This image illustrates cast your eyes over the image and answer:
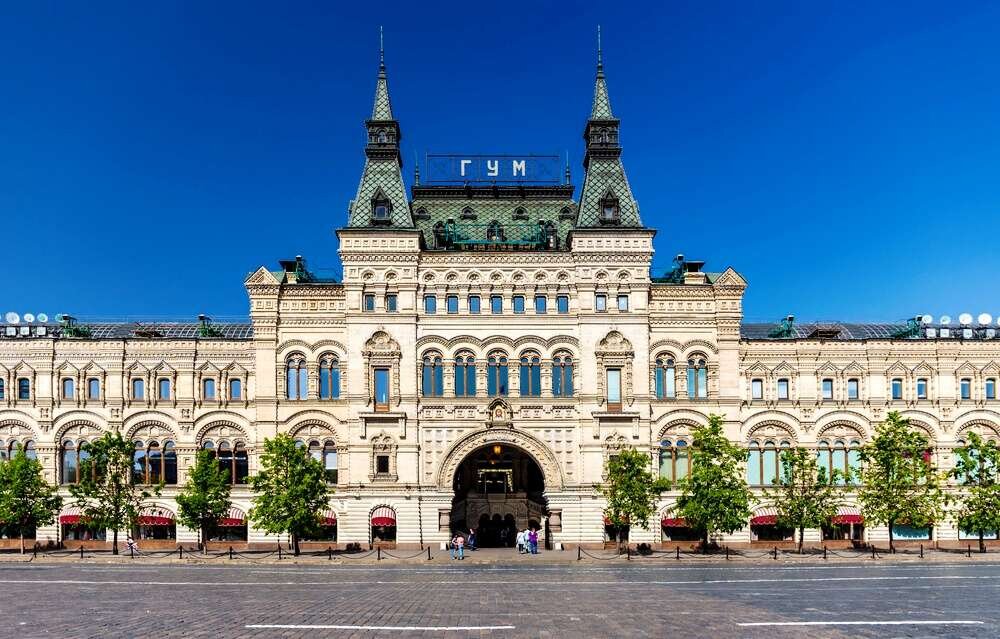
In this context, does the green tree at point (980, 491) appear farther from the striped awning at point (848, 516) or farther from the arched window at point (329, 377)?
the arched window at point (329, 377)

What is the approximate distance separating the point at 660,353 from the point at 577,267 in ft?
32.8

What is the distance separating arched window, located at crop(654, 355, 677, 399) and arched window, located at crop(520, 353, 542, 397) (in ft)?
32.1

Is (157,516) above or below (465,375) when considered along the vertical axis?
below

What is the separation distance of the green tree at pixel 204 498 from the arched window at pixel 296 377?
8.50 m

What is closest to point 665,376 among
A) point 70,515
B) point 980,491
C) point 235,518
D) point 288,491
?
point 980,491

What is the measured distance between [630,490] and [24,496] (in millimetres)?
45378

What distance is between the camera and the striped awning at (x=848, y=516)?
68.6 meters

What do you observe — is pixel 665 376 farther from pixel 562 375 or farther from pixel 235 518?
pixel 235 518

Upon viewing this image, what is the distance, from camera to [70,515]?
224 ft

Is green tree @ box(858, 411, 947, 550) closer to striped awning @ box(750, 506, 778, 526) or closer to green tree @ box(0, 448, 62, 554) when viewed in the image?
striped awning @ box(750, 506, 778, 526)

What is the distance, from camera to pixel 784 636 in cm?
2900

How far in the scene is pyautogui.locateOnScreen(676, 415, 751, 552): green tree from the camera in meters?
60.2

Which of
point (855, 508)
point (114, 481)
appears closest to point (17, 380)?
point (114, 481)

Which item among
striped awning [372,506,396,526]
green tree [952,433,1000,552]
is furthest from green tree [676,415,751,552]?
striped awning [372,506,396,526]
